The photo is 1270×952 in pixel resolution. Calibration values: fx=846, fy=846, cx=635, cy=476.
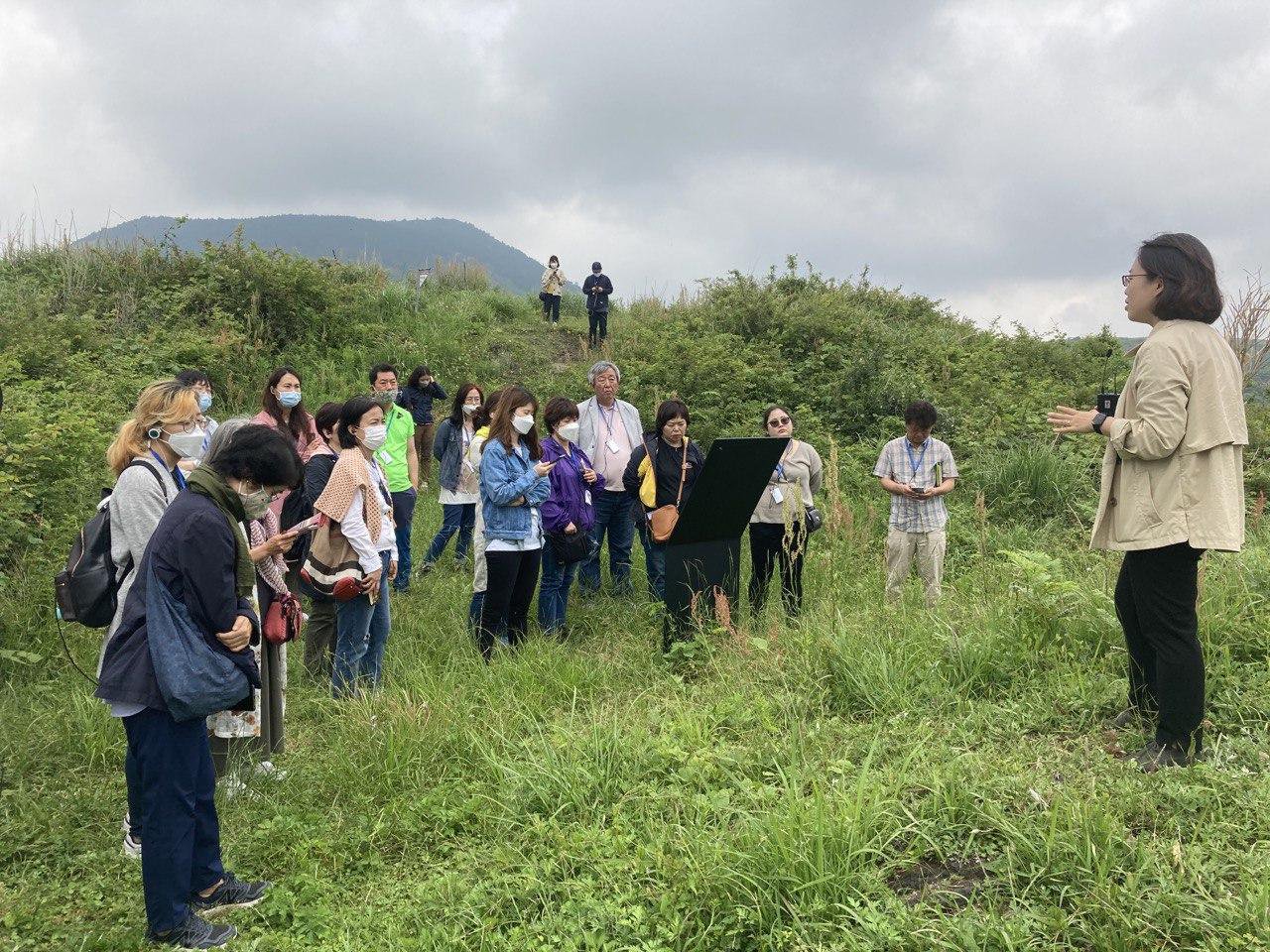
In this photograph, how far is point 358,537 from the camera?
4895mm

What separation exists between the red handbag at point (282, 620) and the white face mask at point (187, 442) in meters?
0.81

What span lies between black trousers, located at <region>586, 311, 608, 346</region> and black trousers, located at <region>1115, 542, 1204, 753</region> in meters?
14.1

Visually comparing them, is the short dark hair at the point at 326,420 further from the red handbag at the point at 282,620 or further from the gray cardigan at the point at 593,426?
the gray cardigan at the point at 593,426

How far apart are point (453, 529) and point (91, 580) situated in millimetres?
4894

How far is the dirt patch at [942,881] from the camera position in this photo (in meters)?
2.66

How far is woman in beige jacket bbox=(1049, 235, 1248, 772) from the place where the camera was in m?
3.16

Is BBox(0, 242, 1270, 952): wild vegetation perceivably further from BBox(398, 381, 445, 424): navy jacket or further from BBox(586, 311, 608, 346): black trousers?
BBox(586, 311, 608, 346): black trousers

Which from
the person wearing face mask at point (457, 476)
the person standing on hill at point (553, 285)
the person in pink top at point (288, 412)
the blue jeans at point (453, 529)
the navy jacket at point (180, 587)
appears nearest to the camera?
the navy jacket at point (180, 587)

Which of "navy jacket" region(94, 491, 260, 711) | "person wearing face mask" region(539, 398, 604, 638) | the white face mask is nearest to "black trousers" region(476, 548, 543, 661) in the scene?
"person wearing face mask" region(539, 398, 604, 638)

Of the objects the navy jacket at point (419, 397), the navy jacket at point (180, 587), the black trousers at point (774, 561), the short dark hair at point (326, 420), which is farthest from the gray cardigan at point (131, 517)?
the navy jacket at point (419, 397)

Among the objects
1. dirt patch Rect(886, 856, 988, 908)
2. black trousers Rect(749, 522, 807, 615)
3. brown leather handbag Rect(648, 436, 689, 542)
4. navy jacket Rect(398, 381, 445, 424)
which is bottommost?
dirt patch Rect(886, 856, 988, 908)

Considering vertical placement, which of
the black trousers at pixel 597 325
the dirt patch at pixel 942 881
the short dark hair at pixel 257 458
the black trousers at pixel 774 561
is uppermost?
the black trousers at pixel 597 325

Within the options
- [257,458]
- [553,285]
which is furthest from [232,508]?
[553,285]

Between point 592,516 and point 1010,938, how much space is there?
447 cm
